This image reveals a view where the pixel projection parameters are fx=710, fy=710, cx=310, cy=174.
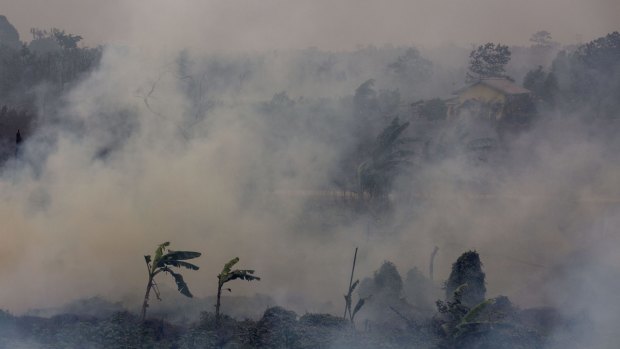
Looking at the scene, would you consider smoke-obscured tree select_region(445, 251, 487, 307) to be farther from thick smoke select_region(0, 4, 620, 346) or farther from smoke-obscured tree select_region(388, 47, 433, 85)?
smoke-obscured tree select_region(388, 47, 433, 85)

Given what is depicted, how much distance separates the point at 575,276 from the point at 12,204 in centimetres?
1377

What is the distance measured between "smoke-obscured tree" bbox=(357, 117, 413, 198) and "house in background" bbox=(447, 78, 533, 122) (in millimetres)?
9319

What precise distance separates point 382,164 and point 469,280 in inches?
247

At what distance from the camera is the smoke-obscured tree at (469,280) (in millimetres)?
13812

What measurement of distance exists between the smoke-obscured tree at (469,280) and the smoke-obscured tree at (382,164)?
5.43 metres

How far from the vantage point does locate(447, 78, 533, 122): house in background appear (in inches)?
1124

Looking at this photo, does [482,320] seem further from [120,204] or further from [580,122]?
[580,122]

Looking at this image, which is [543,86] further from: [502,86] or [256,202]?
[256,202]

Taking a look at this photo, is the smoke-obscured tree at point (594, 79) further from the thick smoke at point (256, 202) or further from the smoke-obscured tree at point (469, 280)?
the smoke-obscured tree at point (469, 280)

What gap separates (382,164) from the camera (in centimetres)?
1958

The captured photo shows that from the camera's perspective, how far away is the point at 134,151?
1875 cm

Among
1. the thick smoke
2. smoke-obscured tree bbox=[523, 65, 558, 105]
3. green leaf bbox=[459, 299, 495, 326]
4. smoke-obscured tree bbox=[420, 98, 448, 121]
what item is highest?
smoke-obscured tree bbox=[523, 65, 558, 105]

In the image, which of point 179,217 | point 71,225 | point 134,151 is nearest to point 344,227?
point 179,217

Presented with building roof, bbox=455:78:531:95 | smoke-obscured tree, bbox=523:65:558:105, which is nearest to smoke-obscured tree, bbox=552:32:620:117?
smoke-obscured tree, bbox=523:65:558:105
